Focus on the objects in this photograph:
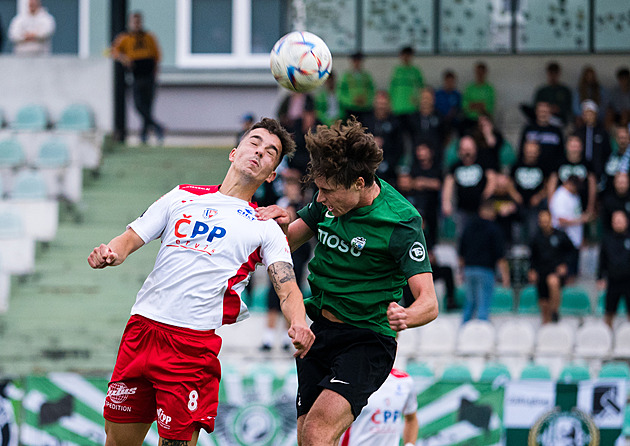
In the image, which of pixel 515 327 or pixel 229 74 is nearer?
pixel 515 327

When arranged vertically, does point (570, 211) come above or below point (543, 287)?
above

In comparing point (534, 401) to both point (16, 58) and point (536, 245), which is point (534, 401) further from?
point (16, 58)

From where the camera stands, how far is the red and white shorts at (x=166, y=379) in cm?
517

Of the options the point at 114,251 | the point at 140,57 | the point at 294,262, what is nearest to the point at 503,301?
the point at 294,262


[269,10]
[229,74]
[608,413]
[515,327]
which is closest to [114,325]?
[515,327]

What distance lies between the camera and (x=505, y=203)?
12734 mm

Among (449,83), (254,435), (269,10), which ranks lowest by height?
(254,435)

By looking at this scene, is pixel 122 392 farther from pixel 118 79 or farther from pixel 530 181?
pixel 118 79

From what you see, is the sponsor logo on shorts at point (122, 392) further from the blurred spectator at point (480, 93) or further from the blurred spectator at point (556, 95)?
the blurred spectator at point (556, 95)

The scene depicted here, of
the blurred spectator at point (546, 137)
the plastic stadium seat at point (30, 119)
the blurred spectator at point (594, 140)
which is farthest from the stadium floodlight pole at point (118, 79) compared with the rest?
the blurred spectator at point (594, 140)

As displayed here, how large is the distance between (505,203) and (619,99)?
3770mm

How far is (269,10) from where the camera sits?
21.2m

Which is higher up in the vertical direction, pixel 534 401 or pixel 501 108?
pixel 501 108

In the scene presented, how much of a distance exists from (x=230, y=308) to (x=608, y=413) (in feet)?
17.9
